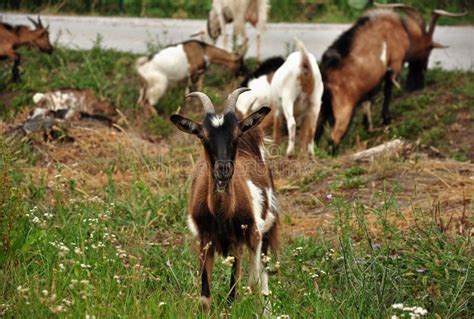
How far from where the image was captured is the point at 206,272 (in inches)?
280

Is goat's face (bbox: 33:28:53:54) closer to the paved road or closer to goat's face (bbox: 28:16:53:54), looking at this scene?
goat's face (bbox: 28:16:53:54)

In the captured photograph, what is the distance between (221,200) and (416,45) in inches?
351

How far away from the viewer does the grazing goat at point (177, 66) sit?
50.1 feet

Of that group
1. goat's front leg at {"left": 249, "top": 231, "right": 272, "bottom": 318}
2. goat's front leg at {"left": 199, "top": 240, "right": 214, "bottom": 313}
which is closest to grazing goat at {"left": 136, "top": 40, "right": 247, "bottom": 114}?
goat's front leg at {"left": 249, "top": 231, "right": 272, "bottom": 318}

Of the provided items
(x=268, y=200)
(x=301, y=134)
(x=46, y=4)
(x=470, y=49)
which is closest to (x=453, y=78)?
(x=470, y=49)

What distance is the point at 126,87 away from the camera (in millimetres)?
15781

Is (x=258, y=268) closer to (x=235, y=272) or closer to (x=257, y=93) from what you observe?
(x=235, y=272)

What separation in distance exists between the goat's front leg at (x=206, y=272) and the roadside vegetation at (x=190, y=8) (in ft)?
46.6

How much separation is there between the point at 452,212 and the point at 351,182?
183cm

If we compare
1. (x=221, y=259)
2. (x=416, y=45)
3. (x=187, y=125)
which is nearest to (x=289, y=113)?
(x=416, y=45)

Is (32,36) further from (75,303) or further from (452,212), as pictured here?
(75,303)

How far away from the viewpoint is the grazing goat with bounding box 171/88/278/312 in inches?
268

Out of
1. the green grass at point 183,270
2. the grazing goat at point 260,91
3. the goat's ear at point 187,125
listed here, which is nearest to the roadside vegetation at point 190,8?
the grazing goat at point 260,91

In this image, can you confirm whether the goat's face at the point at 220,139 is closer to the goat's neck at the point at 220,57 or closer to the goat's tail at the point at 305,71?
the goat's tail at the point at 305,71
